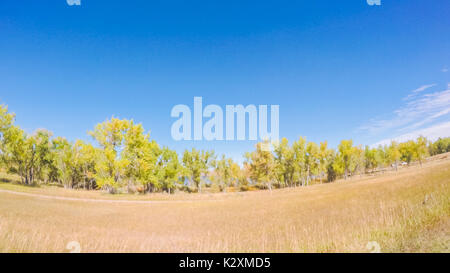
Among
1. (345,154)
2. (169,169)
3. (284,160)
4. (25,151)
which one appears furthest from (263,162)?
(25,151)

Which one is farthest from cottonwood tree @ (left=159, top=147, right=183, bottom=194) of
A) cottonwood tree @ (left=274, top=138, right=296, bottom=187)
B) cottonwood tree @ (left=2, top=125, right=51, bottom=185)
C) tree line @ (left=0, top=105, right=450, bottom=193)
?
cottonwood tree @ (left=274, top=138, right=296, bottom=187)

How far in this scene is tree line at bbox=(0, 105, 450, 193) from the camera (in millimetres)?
44500

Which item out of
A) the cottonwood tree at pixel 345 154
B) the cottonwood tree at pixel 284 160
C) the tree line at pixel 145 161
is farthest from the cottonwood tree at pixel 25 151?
the cottonwood tree at pixel 345 154

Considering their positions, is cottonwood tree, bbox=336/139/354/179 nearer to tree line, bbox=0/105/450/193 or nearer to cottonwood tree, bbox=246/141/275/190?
tree line, bbox=0/105/450/193

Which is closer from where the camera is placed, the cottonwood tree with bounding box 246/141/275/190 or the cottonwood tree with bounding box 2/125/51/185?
the cottonwood tree with bounding box 2/125/51/185

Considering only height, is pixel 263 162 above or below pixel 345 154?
below

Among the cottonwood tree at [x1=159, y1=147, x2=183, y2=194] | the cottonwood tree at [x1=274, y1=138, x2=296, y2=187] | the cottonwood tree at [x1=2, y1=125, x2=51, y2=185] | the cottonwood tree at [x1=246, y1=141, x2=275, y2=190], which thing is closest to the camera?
the cottonwood tree at [x1=2, y1=125, x2=51, y2=185]

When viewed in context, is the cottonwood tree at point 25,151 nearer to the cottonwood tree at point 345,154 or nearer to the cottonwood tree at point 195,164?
the cottonwood tree at point 195,164

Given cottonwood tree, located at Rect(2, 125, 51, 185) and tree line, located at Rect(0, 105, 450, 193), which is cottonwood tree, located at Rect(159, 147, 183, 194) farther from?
cottonwood tree, located at Rect(2, 125, 51, 185)

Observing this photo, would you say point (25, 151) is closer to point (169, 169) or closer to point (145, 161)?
point (145, 161)

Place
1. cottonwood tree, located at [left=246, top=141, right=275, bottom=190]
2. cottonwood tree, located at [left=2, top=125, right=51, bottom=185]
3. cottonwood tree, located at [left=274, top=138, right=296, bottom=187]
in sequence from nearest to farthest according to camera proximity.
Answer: cottonwood tree, located at [left=2, top=125, right=51, bottom=185]
cottonwood tree, located at [left=246, top=141, right=275, bottom=190]
cottonwood tree, located at [left=274, top=138, right=296, bottom=187]

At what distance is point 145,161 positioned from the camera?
47.4m

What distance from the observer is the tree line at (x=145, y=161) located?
44500mm
